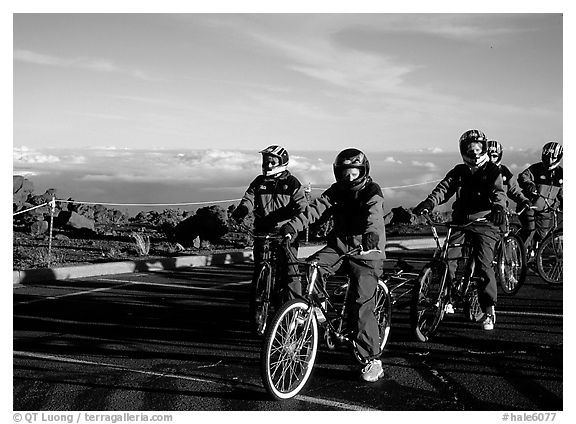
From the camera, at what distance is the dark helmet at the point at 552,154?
11.0 meters

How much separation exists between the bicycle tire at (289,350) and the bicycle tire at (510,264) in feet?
15.7

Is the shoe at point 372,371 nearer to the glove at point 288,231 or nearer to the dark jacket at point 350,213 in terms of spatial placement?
the dark jacket at point 350,213

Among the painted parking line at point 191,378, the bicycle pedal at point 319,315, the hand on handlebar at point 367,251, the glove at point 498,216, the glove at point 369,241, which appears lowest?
the painted parking line at point 191,378

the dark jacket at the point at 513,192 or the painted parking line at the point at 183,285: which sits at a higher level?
the dark jacket at the point at 513,192

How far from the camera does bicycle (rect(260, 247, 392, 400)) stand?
5469mm

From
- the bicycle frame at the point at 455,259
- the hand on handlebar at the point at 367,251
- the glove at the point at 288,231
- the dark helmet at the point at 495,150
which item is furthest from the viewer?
the dark helmet at the point at 495,150

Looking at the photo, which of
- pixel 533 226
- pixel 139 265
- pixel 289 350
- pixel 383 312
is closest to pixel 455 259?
pixel 383 312

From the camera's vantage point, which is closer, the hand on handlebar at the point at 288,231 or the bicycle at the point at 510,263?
the hand on handlebar at the point at 288,231

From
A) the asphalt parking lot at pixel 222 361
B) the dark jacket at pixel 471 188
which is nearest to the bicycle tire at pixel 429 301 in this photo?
the asphalt parking lot at pixel 222 361

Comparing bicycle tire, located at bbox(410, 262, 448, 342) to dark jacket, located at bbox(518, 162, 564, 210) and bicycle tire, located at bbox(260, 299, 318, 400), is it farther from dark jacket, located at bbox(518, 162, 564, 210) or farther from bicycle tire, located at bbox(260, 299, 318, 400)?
dark jacket, located at bbox(518, 162, 564, 210)

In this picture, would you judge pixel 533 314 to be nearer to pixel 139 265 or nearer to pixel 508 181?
pixel 508 181

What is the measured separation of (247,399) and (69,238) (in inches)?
409
